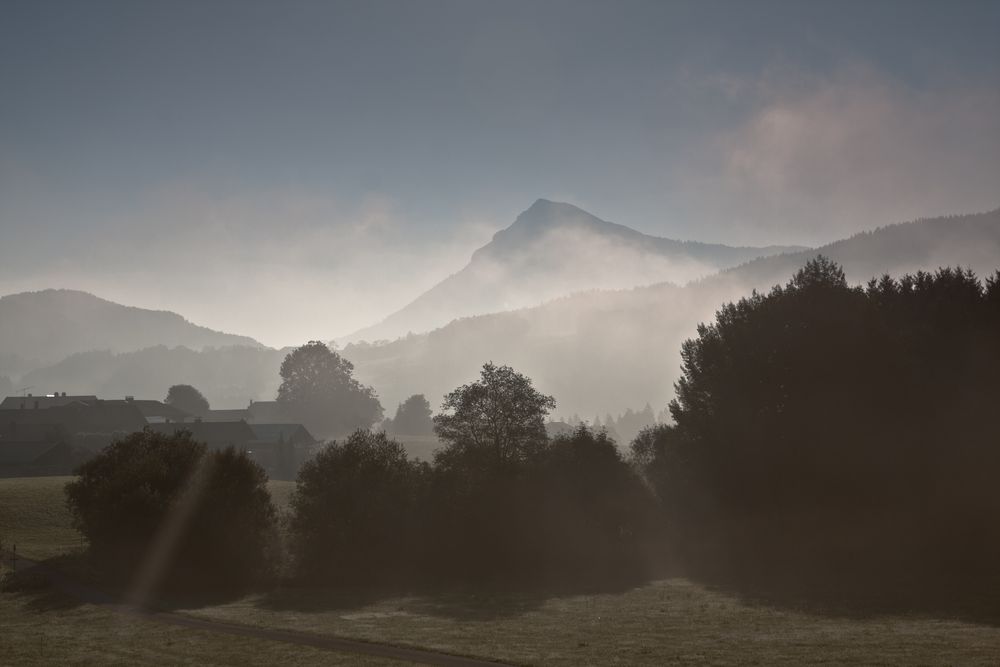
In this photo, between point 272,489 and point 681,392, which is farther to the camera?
point 272,489

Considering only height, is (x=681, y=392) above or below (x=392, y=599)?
above

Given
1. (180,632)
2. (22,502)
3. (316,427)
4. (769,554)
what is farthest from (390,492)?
(316,427)

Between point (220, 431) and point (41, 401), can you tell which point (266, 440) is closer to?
point (220, 431)

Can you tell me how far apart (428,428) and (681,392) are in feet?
403

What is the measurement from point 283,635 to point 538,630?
11917mm

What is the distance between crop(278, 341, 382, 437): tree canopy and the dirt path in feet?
312

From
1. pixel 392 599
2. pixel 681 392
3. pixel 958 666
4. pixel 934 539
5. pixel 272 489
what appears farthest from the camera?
pixel 272 489

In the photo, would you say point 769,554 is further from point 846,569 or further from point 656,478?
point 656,478

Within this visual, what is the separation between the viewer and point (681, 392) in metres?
64.5

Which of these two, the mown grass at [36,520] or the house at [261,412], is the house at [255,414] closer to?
the house at [261,412]

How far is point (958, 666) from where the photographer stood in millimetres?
20656

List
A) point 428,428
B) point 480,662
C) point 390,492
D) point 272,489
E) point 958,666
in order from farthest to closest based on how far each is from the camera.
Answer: point 428,428, point 272,489, point 390,492, point 480,662, point 958,666

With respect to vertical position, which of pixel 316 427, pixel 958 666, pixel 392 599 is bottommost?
pixel 392 599

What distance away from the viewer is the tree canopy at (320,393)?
5522 inches
